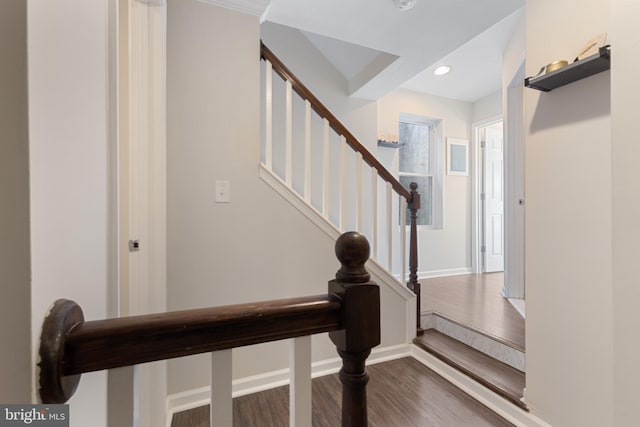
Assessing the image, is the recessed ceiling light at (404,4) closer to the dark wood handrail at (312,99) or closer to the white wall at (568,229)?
the white wall at (568,229)

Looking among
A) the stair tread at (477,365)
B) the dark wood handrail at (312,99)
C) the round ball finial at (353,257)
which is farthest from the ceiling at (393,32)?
the stair tread at (477,365)

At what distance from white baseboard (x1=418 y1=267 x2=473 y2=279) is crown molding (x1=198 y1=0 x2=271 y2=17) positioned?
3418 mm

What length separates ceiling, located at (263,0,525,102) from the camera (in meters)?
1.74

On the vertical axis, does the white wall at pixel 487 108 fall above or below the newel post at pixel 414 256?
above

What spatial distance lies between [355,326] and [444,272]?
3812mm

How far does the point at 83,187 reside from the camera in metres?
0.46

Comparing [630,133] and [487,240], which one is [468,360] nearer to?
[630,133]

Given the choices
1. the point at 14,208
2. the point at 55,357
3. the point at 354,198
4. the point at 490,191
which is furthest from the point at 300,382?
the point at 490,191

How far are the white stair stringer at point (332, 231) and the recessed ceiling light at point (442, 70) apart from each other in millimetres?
2560

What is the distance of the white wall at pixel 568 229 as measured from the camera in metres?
1.10

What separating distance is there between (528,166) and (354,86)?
75.2 inches

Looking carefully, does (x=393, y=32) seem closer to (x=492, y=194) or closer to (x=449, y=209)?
(x=449, y=209)

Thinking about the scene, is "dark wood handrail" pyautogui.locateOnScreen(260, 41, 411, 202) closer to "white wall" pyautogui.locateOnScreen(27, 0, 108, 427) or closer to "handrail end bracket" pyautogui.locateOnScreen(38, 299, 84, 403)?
"white wall" pyautogui.locateOnScreen(27, 0, 108, 427)

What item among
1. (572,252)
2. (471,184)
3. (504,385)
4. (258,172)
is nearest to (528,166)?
(572,252)
